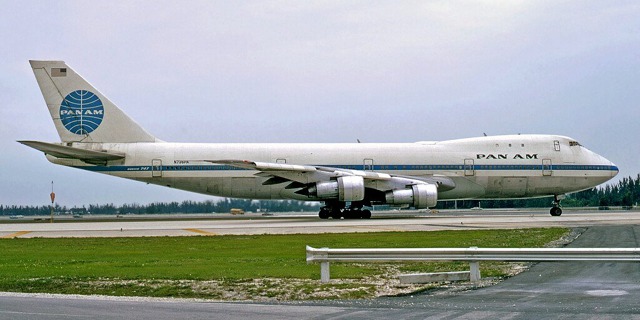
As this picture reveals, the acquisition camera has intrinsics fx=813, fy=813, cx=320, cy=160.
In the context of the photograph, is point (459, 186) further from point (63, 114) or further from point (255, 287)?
point (255, 287)

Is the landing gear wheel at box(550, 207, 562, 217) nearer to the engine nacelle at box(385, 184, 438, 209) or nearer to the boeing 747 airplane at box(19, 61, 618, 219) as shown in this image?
the boeing 747 airplane at box(19, 61, 618, 219)

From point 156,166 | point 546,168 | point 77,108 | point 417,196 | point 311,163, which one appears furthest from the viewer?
point 546,168

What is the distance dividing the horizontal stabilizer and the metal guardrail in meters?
31.5

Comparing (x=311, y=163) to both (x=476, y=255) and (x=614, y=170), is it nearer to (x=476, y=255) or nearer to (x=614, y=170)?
(x=614, y=170)

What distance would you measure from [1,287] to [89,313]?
17.9ft

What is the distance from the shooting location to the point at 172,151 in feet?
154

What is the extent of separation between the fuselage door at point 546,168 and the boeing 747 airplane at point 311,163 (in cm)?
6

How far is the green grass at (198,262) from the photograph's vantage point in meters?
15.5

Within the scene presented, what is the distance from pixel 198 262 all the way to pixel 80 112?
2952cm

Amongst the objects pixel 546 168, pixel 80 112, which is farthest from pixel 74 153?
pixel 546 168

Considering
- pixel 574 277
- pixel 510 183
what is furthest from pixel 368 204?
pixel 574 277

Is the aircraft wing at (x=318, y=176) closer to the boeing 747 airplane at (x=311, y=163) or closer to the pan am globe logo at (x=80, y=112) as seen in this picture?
the boeing 747 airplane at (x=311, y=163)

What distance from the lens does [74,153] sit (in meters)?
45.2

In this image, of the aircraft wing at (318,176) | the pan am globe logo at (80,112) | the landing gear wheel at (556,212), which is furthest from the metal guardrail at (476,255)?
the landing gear wheel at (556,212)
